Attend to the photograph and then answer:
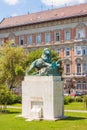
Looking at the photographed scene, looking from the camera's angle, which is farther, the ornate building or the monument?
the ornate building

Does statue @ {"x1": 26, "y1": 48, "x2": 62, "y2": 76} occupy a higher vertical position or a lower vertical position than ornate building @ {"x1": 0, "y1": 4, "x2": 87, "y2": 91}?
lower

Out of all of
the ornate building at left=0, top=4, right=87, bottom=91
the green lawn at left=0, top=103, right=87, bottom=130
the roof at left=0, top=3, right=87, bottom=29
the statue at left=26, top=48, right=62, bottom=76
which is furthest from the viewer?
the roof at left=0, top=3, right=87, bottom=29

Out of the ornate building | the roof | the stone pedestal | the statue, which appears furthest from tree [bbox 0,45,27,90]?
the statue

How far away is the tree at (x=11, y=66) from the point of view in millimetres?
47122

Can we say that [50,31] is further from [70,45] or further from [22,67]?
[22,67]

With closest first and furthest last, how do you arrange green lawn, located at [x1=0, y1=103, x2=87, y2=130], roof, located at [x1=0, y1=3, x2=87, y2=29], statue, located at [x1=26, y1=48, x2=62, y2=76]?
green lawn, located at [x1=0, y1=103, x2=87, y2=130] < statue, located at [x1=26, y1=48, x2=62, y2=76] < roof, located at [x1=0, y1=3, x2=87, y2=29]

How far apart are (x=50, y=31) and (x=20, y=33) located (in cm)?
726

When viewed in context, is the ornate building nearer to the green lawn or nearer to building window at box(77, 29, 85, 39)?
building window at box(77, 29, 85, 39)

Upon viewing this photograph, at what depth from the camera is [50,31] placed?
68.1m

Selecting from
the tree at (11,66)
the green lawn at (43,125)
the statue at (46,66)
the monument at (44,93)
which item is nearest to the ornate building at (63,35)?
the tree at (11,66)

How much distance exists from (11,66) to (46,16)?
77.2 feet

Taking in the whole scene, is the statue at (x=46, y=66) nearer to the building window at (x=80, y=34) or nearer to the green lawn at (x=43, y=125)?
the green lawn at (x=43, y=125)

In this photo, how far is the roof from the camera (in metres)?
65.8

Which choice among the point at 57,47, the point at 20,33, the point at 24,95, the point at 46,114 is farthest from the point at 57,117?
the point at 20,33
